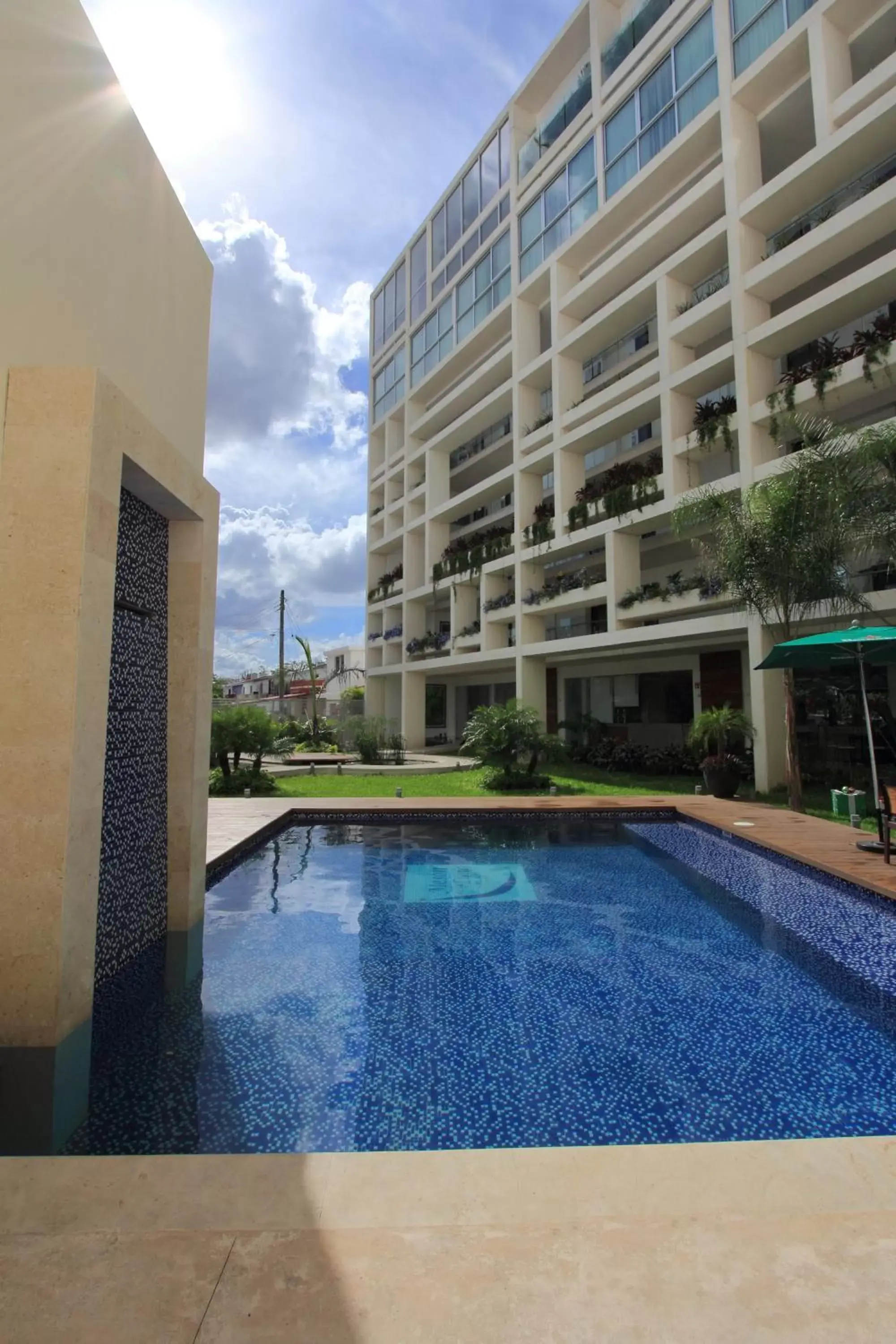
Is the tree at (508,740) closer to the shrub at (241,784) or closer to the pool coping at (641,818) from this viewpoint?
the pool coping at (641,818)

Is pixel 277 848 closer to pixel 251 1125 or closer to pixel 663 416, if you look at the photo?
pixel 251 1125

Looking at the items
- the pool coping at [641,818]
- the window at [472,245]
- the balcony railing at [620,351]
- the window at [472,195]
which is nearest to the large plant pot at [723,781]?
the pool coping at [641,818]

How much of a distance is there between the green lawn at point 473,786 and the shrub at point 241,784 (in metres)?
0.42

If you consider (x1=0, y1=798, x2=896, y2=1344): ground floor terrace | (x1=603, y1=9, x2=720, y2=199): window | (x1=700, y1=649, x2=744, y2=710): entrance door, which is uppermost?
(x1=603, y1=9, x2=720, y2=199): window

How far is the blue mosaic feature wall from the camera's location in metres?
4.86

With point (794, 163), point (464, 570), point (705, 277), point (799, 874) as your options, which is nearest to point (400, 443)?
point (464, 570)

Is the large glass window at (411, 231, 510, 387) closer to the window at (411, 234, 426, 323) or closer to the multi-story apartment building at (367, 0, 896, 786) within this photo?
the multi-story apartment building at (367, 0, 896, 786)

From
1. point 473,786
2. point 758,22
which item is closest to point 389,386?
point 758,22

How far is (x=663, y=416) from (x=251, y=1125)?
57.5 ft

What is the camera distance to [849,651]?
28.1 feet

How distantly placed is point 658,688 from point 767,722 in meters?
7.62

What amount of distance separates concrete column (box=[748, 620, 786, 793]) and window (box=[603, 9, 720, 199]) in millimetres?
13427

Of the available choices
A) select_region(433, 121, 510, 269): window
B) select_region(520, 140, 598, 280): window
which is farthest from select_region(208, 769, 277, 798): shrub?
select_region(433, 121, 510, 269): window

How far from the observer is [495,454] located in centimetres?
2736
